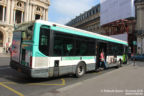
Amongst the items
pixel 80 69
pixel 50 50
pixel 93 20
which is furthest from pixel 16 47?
pixel 93 20

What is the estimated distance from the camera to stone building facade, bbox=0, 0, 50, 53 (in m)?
33.6

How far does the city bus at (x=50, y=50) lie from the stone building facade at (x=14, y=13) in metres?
29.5

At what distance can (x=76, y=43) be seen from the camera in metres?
6.96

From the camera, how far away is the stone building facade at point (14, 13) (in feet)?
110

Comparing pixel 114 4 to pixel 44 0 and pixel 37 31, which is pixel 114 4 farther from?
pixel 37 31

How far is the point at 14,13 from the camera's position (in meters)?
36.3

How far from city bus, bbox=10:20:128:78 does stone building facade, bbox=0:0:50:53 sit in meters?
29.5

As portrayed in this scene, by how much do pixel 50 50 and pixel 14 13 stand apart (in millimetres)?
36402

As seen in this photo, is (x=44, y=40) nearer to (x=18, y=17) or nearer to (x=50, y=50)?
(x=50, y=50)

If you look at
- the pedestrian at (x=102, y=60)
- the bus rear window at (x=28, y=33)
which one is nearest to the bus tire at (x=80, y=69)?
the pedestrian at (x=102, y=60)

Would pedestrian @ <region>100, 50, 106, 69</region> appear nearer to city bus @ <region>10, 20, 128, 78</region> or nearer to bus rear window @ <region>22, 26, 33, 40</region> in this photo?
city bus @ <region>10, 20, 128, 78</region>

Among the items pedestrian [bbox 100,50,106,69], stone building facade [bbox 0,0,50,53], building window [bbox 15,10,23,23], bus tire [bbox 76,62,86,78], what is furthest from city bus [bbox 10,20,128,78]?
building window [bbox 15,10,23,23]

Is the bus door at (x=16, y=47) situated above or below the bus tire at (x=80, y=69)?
above

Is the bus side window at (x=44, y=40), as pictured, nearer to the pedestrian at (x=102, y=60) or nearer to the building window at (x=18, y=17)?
the pedestrian at (x=102, y=60)
